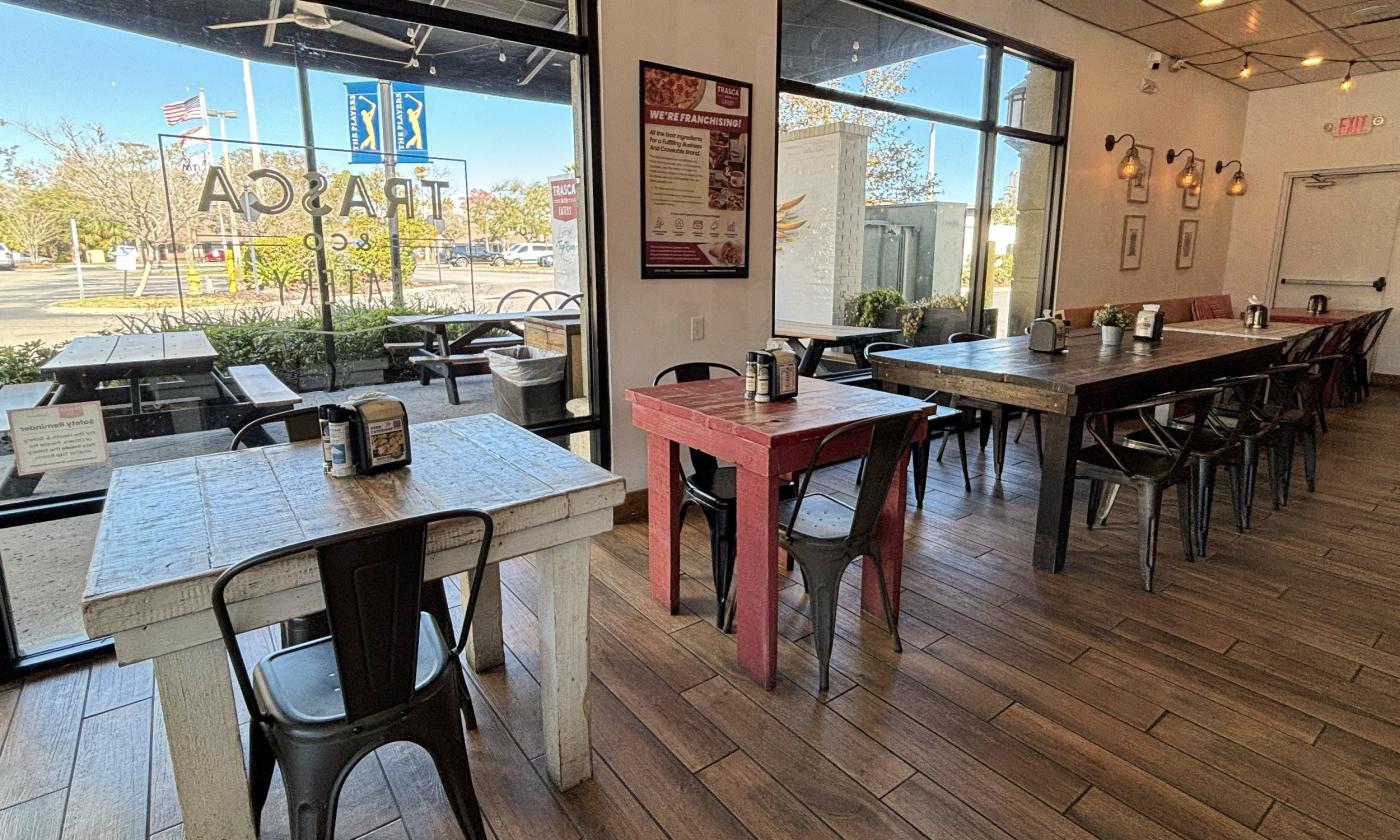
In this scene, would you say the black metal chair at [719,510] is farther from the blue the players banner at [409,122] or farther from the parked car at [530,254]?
the blue the players banner at [409,122]

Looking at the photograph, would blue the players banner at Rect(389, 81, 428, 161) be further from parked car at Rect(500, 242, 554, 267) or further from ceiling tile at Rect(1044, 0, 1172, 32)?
ceiling tile at Rect(1044, 0, 1172, 32)

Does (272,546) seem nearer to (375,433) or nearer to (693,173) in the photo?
(375,433)

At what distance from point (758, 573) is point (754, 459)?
347mm

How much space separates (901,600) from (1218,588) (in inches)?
50.7

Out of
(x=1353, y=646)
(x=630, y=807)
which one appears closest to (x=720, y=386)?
(x=630, y=807)

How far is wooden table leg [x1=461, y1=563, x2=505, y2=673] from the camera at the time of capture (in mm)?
2289

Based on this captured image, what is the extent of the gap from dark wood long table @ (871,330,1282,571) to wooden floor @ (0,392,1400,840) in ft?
1.07

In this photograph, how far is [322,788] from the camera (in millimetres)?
1329

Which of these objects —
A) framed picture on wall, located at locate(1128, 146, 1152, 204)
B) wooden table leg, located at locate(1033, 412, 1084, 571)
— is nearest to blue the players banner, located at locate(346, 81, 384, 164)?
wooden table leg, located at locate(1033, 412, 1084, 571)

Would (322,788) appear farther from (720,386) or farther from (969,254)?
(969,254)

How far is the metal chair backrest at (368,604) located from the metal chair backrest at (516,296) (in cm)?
205

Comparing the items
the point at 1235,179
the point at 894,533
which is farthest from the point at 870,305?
the point at 1235,179

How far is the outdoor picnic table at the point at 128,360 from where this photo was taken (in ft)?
7.43

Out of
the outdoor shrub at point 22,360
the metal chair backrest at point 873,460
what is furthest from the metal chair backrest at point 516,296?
the metal chair backrest at point 873,460
